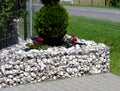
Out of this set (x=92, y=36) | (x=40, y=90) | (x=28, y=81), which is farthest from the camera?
(x=92, y=36)

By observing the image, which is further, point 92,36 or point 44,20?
point 92,36

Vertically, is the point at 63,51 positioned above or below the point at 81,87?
above

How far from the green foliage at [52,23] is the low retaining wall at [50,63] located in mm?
467

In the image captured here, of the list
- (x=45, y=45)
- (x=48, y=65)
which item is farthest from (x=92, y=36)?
(x=48, y=65)

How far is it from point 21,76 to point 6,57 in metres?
0.46

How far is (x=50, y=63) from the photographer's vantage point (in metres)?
8.30

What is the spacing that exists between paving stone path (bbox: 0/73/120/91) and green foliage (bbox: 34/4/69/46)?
119cm

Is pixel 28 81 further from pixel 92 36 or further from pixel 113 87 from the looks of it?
pixel 92 36

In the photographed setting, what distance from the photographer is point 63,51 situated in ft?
28.0

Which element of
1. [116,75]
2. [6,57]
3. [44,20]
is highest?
[44,20]

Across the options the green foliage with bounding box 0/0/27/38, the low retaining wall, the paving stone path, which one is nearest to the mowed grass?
the low retaining wall

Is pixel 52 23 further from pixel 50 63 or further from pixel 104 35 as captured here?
pixel 104 35

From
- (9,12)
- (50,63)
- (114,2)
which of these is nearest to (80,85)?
(50,63)

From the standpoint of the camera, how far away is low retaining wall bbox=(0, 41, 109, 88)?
7953 millimetres
